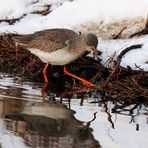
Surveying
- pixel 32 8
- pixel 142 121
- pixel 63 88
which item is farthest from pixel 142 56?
pixel 32 8

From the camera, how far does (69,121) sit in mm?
7184

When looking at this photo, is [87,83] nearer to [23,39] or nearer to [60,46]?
[60,46]

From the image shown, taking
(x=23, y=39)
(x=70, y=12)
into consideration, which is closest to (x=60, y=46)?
(x=23, y=39)

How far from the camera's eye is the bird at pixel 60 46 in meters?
9.02

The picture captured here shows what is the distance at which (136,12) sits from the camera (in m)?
10.5

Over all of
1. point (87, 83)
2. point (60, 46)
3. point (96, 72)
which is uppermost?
point (60, 46)

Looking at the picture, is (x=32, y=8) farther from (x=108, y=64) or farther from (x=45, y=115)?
(x=45, y=115)

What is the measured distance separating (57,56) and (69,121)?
2.01 metres

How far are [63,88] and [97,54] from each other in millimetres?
816

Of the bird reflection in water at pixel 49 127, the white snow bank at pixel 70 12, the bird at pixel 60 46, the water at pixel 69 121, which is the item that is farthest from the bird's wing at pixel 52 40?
the white snow bank at pixel 70 12

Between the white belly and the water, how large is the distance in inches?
20.0

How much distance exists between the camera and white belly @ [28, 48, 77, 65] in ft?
29.5

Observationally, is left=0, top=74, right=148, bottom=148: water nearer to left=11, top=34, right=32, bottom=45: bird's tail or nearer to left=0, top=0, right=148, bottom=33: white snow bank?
left=11, top=34, right=32, bottom=45: bird's tail

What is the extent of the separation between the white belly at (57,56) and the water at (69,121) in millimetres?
508
